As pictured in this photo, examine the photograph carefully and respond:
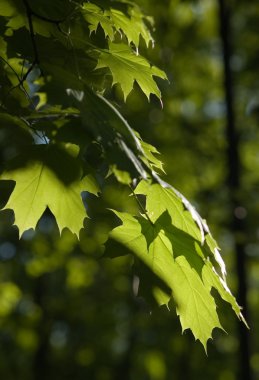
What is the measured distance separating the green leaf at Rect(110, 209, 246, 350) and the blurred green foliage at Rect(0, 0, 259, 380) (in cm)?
265

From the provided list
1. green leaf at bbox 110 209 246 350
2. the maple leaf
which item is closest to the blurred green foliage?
green leaf at bbox 110 209 246 350

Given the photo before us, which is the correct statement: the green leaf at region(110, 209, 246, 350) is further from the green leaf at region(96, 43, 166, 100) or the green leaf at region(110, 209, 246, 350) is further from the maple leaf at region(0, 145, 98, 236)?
the green leaf at region(96, 43, 166, 100)

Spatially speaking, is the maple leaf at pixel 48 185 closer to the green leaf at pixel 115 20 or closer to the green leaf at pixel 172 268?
the green leaf at pixel 172 268

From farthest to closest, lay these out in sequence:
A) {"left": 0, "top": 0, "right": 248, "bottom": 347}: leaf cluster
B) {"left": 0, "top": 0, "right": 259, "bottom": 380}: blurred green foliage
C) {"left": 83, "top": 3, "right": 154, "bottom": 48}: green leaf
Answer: {"left": 0, "top": 0, "right": 259, "bottom": 380}: blurred green foliage
{"left": 83, "top": 3, "right": 154, "bottom": 48}: green leaf
{"left": 0, "top": 0, "right": 248, "bottom": 347}: leaf cluster

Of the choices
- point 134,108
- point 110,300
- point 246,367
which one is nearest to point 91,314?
point 110,300

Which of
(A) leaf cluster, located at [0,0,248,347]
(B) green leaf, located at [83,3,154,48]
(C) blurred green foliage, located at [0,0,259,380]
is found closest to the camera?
(A) leaf cluster, located at [0,0,248,347]

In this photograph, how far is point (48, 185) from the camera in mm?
1744

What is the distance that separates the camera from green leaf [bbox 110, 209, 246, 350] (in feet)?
5.30

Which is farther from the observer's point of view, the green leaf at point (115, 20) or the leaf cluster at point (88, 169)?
the green leaf at point (115, 20)

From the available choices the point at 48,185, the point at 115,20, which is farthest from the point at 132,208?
the point at 48,185

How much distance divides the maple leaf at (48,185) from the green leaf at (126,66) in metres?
0.33

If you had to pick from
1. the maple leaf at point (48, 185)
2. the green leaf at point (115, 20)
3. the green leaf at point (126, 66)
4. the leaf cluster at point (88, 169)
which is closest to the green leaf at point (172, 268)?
the leaf cluster at point (88, 169)

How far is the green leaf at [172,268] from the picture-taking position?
1614 millimetres

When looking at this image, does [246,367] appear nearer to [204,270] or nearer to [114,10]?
[204,270]
